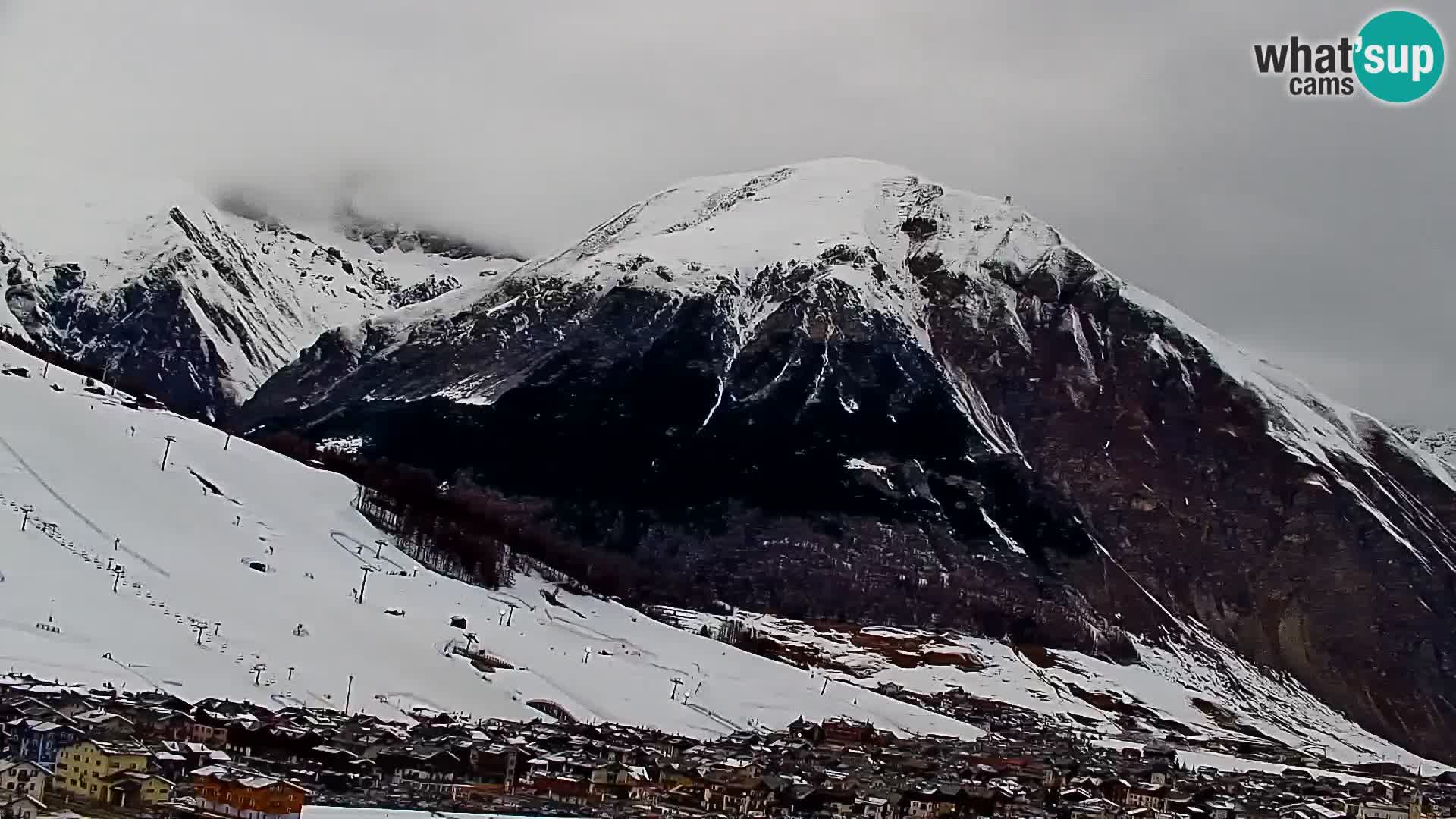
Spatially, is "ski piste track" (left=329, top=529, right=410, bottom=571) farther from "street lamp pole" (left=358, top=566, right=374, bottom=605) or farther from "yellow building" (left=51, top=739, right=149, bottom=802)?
"yellow building" (left=51, top=739, right=149, bottom=802)

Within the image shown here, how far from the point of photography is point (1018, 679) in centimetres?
18300

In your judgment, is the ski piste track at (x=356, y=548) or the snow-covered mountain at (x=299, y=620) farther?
the ski piste track at (x=356, y=548)

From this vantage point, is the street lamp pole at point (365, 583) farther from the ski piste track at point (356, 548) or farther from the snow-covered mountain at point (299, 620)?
the ski piste track at point (356, 548)

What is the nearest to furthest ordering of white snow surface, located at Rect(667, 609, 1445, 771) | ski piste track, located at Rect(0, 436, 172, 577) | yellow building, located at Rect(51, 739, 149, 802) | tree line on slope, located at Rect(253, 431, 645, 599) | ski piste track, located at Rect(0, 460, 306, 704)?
yellow building, located at Rect(51, 739, 149, 802), ski piste track, located at Rect(0, 460, 306, 704), ski piste track, located at Rect(0, 436, 172, 577), tree line on slope, located at Rect(253, 431, 645, 599), white snow surface, located at Rect(667, 609, 1445, 771)

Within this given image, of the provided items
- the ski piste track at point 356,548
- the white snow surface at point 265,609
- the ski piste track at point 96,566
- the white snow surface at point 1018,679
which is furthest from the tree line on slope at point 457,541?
the ski piste track at point 96,566

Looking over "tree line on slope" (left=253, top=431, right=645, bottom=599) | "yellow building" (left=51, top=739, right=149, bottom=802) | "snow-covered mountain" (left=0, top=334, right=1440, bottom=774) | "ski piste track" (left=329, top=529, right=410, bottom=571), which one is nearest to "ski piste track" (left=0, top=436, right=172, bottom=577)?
"snow-covered mountain" (left=0, top=334, right=1440, bottom=774)

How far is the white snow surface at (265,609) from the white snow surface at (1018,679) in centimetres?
2088

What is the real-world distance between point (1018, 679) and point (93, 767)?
13477 centimetres

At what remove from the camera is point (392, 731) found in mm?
90312

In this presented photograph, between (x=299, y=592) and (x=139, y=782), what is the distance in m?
63.0

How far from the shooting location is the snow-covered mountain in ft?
324

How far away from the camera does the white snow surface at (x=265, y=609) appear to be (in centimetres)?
9775

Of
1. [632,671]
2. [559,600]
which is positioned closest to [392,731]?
[632,671]

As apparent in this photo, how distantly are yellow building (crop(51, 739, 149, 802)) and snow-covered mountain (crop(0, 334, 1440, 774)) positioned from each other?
2397 centimetres
